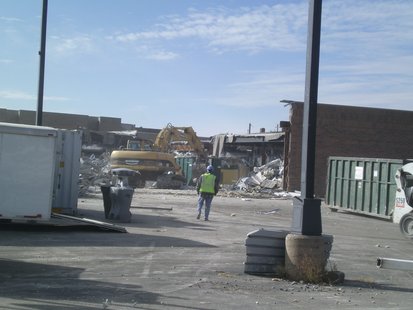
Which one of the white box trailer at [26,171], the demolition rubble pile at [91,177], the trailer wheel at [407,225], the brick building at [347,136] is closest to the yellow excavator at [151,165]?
the demolition rubble pile at [91,177]

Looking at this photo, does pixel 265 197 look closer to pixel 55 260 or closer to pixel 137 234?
pixel 137 234

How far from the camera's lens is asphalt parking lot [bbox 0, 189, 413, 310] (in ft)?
25.5

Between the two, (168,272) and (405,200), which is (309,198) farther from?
(405,200)

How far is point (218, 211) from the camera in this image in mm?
22906

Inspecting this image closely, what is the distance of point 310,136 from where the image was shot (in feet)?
31.1

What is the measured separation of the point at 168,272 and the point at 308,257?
236cm

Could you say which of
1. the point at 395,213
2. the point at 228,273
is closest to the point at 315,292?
the point at 228,273

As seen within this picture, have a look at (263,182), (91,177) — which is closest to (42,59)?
(91,177)

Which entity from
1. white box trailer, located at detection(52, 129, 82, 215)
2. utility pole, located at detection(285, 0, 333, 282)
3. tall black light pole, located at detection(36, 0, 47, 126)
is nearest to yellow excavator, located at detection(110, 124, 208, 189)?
tall black light pole, located at detection(36, 0, 47, 126)

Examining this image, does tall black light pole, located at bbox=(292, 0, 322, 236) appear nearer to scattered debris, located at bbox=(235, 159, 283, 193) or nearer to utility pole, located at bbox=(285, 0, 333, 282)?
utility pole, located at bbox=(285, 0, 333, 282)

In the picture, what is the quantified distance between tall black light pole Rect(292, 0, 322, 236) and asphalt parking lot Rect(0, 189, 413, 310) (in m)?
0.98

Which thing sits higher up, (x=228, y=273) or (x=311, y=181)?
(x=311, y=181)

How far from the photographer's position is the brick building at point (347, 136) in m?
36.4

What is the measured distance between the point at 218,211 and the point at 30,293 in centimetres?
1536
